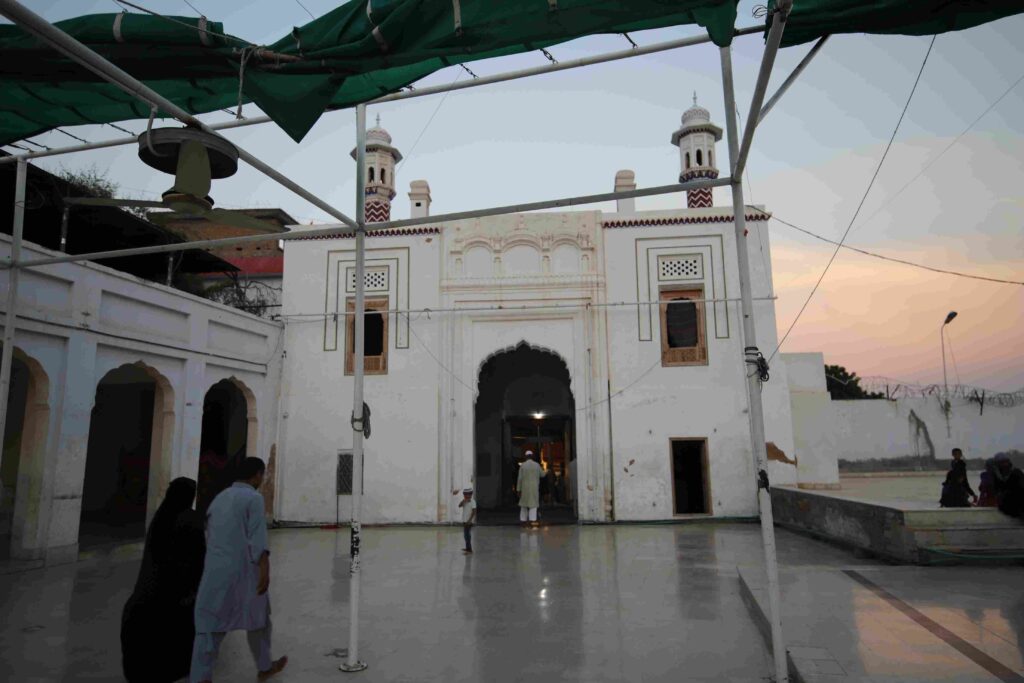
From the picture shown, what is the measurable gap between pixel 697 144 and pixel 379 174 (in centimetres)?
784

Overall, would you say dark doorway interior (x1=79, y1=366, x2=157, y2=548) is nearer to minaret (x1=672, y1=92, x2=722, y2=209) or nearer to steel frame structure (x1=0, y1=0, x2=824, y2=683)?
steel frame structure (x1=0, y1=0, x2=824, y2=683)

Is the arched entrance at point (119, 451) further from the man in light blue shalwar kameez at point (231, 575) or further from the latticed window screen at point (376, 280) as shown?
the man in light blue shalwar kameez at point (231, 575)

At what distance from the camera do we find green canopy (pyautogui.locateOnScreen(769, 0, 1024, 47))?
3205 mm

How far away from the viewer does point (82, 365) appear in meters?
9.40

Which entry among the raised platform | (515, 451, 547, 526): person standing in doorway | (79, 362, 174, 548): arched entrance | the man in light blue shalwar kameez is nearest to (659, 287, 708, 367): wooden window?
(515, 451, 547, 526): person standing in doorway

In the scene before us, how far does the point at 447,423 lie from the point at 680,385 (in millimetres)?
5021

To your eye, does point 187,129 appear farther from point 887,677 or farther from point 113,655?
point 887,677

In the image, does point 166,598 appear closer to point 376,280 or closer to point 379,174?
point 376,280

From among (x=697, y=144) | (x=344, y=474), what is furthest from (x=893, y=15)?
(x=697, y=144)

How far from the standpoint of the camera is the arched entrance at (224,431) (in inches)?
575

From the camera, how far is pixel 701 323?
1409 centimetres

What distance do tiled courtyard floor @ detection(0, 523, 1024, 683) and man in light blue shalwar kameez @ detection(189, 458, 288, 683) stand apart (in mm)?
642

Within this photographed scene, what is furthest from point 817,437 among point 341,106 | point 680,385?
point 341,106

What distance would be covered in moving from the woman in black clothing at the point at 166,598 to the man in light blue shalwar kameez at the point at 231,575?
0.56ft
